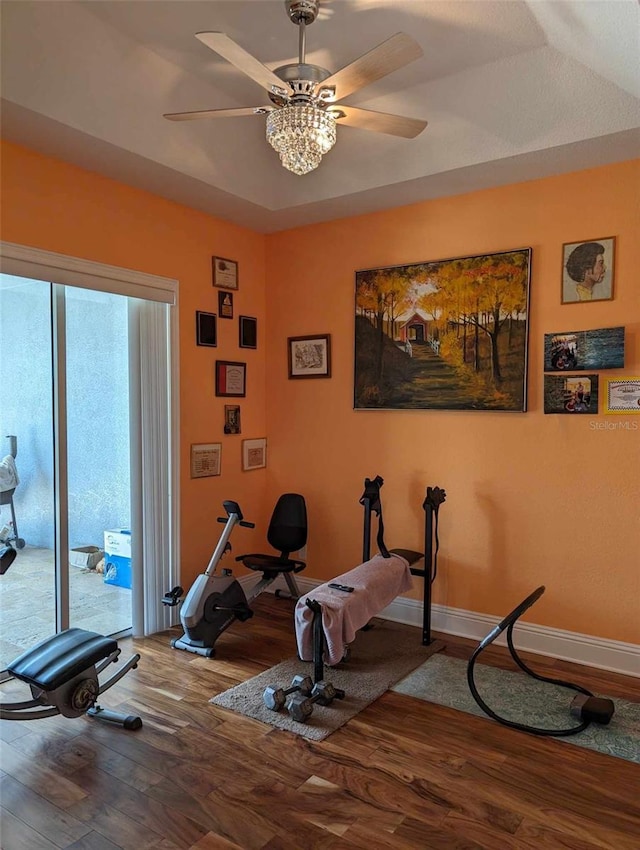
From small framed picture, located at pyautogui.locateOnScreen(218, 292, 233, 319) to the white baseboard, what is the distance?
227 cm

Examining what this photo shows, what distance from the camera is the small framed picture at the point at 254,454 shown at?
14.2 feet

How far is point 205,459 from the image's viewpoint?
157 inches

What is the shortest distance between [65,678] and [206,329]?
230 centimetres

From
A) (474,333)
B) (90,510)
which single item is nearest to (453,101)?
(474,333)

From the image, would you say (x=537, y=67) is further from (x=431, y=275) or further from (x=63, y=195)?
(x=63, y=195)

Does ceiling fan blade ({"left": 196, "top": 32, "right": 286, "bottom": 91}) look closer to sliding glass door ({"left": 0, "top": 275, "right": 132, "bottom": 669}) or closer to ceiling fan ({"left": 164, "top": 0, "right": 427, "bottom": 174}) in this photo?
ceiling fan ({"left": 164, "top": 0, "right": 427, "bottom": 174})

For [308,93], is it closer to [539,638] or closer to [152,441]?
[152,441]

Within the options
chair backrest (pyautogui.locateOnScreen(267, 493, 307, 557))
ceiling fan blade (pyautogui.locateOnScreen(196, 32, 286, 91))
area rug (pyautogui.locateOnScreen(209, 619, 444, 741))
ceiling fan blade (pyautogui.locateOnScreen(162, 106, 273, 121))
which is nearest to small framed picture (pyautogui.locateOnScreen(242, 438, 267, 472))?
chair backrest (pyautogui.locateOnScreen(267, 493, 307, 557))

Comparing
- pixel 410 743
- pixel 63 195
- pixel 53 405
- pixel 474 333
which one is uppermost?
pixel 63 195

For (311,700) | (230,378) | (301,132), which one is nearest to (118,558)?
(230,378)

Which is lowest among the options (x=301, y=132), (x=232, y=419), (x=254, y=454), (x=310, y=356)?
(x=254, y=454)

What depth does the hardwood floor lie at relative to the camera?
1979mm

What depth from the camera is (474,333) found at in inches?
139

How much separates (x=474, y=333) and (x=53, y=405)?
8.03 feet
